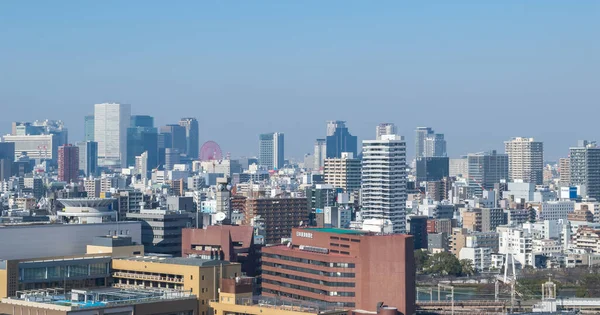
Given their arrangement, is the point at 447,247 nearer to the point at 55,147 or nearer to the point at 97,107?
the point at 55,147

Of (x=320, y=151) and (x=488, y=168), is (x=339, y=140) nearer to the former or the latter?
(x=320, y=151)

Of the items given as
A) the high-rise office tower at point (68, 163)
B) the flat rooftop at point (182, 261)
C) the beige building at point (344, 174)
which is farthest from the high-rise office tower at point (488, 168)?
the flat rooftop at point (182, 261)

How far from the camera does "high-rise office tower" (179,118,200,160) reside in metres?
162

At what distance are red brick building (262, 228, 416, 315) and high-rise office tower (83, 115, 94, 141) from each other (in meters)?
138

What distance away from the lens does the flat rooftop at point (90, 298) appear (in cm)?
2091

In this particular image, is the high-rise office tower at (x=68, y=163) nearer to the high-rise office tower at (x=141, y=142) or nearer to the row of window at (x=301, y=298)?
the high-rise office tower at (x=141, y=142)

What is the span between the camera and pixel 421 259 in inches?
2053

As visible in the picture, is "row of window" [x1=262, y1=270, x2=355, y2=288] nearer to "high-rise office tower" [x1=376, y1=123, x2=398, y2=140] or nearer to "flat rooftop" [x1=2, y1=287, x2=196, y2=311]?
"flat rooftop" [x1=2, y1=287, x2=196, y2=311]

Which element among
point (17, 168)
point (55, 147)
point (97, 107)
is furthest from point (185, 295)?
point (97, 107)

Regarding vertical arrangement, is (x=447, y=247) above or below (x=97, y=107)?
below

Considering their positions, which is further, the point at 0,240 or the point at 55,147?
Result: the point at 55,147

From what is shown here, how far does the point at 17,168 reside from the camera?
117m

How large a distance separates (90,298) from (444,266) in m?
30.6

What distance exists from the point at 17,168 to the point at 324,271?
92.9 meters
